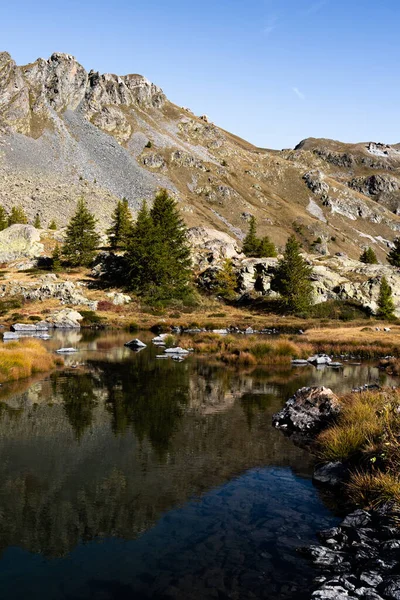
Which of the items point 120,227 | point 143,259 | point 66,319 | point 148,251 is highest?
point 120,227

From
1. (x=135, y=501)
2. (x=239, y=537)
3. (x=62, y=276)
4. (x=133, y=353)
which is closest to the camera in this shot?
(x=239, y=537)

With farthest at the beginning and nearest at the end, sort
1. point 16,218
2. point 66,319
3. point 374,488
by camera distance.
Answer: point 16,218 < point 66,319 < point 374,488

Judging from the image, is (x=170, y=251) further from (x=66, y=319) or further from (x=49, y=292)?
(x=66, y=319)

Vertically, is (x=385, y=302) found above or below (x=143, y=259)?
below

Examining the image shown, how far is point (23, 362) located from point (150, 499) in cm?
2136

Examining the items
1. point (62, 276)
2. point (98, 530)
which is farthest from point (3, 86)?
point (98, 530)

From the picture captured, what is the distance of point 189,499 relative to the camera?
1286cm

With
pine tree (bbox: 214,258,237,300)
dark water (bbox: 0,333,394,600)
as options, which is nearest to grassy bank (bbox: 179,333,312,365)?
dark water (bbox: 0,333,394,600)

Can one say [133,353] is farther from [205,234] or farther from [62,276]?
[205,234]

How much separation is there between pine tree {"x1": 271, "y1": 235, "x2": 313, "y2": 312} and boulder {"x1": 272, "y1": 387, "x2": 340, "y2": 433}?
64057mm

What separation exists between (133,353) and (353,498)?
1265 inches

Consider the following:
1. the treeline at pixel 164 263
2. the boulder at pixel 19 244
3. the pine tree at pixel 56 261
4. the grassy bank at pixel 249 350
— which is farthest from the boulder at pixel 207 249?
the grassy bank at pixel 249 350

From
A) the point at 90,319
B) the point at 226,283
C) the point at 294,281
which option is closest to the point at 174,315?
the point at 90,319

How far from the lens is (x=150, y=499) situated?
498 inches
